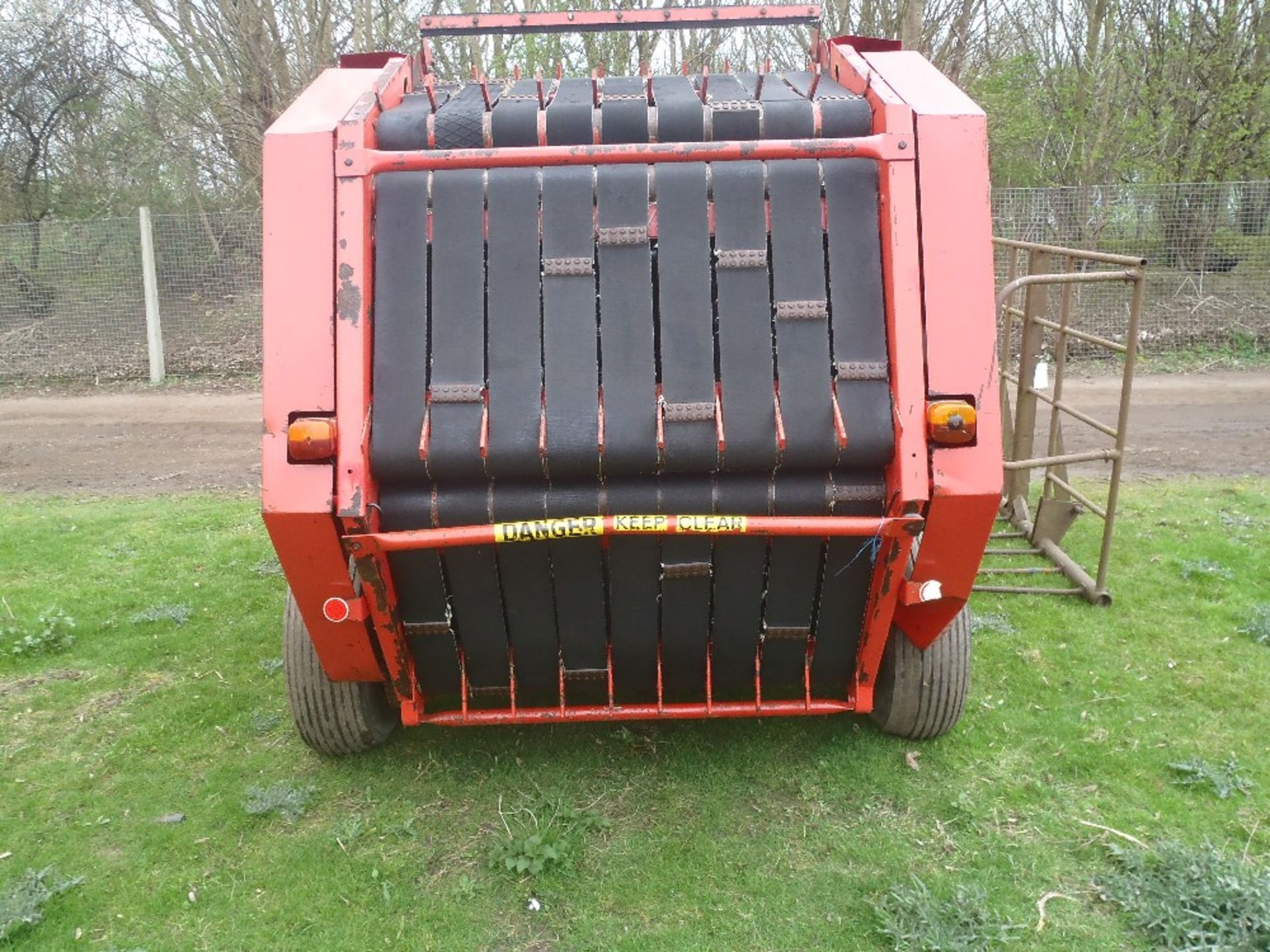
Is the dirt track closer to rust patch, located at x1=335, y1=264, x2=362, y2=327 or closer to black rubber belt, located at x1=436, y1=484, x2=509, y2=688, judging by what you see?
black rubber belt, located at x1=436, y1=484, x2=509, y2=688

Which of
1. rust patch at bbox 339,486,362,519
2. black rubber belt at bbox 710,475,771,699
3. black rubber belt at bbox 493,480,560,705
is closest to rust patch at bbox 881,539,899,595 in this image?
black rubber belt at bbox 710,475,771,699

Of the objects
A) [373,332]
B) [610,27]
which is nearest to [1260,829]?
[373,332]

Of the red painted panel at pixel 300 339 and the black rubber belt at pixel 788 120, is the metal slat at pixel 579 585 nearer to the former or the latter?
the red painted panel at pixel 300 339

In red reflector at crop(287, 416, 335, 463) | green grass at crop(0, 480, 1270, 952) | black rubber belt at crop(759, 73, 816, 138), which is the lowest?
green grass at crop(0, 480, 1270, 952)

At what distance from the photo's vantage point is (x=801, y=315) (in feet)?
9.35

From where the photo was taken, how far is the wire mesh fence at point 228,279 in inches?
435

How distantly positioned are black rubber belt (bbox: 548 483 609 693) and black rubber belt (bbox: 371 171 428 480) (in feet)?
1.38

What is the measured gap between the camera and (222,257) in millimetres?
11156

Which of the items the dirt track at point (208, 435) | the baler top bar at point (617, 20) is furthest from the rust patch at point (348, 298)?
the dirt track at point (208, 435)

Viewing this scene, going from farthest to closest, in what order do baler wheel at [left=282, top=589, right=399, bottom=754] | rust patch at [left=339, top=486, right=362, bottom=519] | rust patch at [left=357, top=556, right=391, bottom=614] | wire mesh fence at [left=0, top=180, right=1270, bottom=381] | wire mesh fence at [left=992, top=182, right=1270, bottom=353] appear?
wire mesh fence at [left=0, top=180, right=1270, bottom=381] → wire mesh fence at [left=992, top=182, right=1270, bottom=353] → baler wheel at [left=282, top=589, right=399, bottom=754] → rust patch at [left=357, top=556, right=391, bottom=614] → rust patch at [left=339, top=486, right=362, bottom=519]

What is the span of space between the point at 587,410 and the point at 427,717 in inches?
48.8

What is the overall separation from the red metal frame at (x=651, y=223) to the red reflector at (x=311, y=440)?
0.03 metres

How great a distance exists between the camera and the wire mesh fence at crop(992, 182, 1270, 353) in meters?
10.9

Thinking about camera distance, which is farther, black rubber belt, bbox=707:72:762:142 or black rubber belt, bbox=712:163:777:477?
black rubber belt, bbox=707:72:762:142
